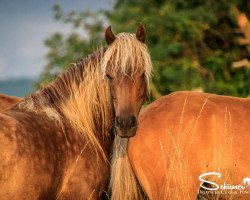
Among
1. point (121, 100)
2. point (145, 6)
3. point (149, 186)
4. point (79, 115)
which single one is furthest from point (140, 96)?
point (145, 6)

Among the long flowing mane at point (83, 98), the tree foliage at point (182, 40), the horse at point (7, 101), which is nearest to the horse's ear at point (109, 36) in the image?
the long flowing mane at point (83, 98)

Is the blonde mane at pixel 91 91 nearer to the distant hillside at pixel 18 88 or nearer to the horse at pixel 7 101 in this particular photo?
the distant hillside at pixel 18 88

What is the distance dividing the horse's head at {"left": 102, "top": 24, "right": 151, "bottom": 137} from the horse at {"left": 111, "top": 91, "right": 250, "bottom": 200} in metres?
0.60

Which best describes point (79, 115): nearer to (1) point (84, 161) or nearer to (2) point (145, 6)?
(1) point (84, 161)

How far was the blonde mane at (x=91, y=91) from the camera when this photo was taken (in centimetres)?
460

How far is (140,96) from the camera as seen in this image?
4.61 meters

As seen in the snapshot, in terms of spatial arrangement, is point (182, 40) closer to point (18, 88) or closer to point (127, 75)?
point (127, 75)

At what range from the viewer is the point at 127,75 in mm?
4535

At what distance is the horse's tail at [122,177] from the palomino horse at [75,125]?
13 centimetres

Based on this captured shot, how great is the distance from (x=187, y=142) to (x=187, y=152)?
0.28ft

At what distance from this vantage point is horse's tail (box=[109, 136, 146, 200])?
16.3 feet

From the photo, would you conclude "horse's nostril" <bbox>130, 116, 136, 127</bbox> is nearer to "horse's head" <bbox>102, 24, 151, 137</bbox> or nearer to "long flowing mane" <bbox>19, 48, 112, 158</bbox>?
"horse's head" <bbox>102, 24, 151, 137</bbox>

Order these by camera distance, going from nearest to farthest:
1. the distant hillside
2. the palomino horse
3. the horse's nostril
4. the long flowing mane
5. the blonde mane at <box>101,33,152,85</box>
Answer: the palomino horse
the horse's nostril
the blonde mane at <box>101,33,152,85</box>
the long flowing mane
the distant hillside

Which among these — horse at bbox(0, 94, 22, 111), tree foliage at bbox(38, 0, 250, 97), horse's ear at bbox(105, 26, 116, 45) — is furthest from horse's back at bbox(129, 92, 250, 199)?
tree foliage at bbox(38, 0, 250, 97)
